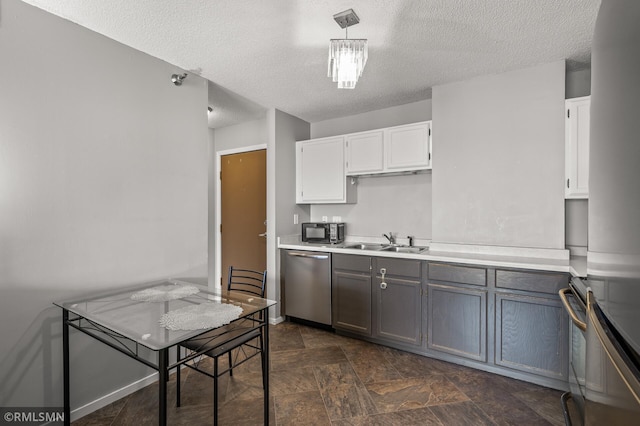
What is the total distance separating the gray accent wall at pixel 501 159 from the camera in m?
2.49

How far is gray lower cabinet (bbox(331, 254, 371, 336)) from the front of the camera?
3035 millimetres

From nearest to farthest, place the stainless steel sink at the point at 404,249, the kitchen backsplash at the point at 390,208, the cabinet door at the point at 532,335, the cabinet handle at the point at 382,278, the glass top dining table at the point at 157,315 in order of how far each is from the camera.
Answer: the glass top dining table at the point at 157,315 → the cabinet door at the point at 532,335 → the cabinet handle at the point at 382,278 → the stainless steel sink at the point at 404,249 → the kitchen backsplash at the point at 390,208

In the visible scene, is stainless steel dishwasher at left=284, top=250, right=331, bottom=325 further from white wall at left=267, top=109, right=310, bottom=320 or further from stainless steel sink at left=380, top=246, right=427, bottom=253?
stainless steel sink at left=380, top=246, right=427, bottom=253

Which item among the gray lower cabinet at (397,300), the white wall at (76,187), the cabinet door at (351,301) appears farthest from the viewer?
the cabinet door at (351,301)

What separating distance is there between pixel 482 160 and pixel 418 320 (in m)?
1.58

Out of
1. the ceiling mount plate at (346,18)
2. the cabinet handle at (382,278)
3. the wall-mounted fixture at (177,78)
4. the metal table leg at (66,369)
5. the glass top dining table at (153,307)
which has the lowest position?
the metal table leg at (66,369)

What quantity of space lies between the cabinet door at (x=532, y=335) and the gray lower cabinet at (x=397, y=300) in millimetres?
652

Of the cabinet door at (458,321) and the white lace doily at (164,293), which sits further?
the cabinet door at (458,321)

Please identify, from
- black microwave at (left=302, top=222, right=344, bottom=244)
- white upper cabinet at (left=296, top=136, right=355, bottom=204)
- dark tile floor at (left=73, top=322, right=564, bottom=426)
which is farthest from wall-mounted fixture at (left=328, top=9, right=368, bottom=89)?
dark tile floor at (left=73, top=322, right=564, bottom=426)

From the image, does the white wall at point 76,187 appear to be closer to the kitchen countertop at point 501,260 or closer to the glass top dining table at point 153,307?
the glass top dining table at point 153,307

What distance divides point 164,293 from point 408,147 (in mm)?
2574

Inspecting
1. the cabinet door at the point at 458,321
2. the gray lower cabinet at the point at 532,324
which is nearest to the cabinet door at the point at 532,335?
the gray lower cabinet at the point at 532,324

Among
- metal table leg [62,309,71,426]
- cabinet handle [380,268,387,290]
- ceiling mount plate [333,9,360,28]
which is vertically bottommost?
metal table leg [62,309,71,426]

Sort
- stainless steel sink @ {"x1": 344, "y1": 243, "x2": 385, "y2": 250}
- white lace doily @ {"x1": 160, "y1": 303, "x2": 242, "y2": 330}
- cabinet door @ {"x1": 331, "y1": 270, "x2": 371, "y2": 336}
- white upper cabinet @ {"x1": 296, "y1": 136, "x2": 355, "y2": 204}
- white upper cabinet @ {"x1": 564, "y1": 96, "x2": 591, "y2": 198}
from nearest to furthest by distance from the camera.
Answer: white lace doily @ {"x1": 160, "y1": 303, "x2": 242, "y2": 330}
white upper cabinet @ {"x1": 564, "y1": 96, "x2": 591, "y2": 198}
cabinet door @ {"x1": 331, "y1": 270, "x2": 371, "y2": 336}
stainless steel sink @ {"x1": 344, "y1": 243, "x2": 385, "y2": 250}
white upper cabinet @ {"x1": 296, "y1": 136, "x2": 355, "y2": 204}
